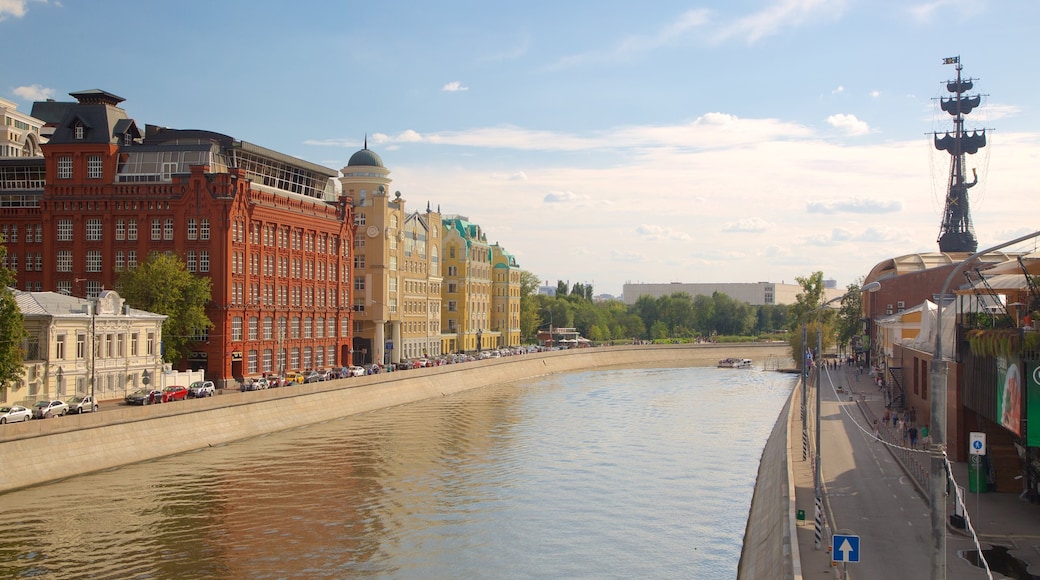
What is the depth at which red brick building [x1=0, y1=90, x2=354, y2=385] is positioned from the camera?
248ft

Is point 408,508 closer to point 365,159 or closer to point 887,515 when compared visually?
point 887,515

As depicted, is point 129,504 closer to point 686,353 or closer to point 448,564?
point 448,564

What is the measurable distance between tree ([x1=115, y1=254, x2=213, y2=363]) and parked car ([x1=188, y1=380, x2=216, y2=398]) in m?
4.87

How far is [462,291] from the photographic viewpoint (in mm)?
138750

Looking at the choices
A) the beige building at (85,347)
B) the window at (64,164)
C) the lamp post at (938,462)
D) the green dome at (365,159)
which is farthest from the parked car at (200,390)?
the lamp post at (938,462)

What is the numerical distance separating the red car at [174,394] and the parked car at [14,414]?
34.9ft

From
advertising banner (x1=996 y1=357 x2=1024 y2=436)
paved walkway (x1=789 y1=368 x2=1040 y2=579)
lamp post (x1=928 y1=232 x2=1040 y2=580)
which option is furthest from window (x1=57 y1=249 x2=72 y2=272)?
lamp post (x1=928 y1=232 x2=1040 y2=580)

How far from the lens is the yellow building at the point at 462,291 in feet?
452

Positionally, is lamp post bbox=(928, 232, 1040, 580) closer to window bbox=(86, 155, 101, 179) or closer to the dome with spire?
window bbox=(86, 155, 101, 179)

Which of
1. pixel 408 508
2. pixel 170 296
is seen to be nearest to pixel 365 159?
pixel 170 296

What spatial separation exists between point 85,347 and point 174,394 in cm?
617

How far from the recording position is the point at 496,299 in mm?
156375

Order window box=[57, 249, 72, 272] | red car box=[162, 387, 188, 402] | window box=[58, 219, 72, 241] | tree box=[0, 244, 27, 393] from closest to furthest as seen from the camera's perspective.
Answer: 1. tree box=[0, 244, 27, 393]
2. red car box=[162, 387, 188, 402]
3. window box=[58, 219, 72, 241]
4. window box=[57, 249, 72, 272]

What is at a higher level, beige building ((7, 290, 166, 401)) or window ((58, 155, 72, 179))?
window ((58, 155, 72, 179))
